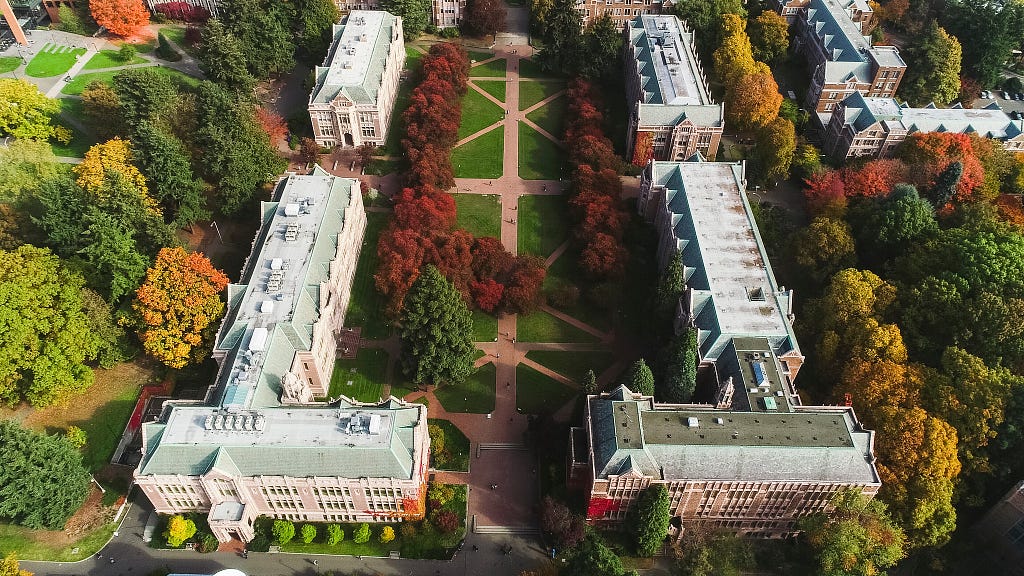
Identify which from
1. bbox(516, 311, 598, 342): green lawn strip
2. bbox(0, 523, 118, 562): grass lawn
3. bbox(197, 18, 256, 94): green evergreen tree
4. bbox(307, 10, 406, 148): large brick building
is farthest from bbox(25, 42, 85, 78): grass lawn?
bbox(516, 311, 598, 342): green lawn strip

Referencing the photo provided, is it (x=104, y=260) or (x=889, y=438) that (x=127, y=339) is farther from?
(x=889, y=438)

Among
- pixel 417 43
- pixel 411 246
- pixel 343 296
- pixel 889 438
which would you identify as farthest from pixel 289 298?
pixel 417 43

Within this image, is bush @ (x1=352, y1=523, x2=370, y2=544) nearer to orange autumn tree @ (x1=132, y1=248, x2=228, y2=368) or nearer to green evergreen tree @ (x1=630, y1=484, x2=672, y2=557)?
green evergreen tree @ (x1=630, y1=484, x2=672, y2=557)

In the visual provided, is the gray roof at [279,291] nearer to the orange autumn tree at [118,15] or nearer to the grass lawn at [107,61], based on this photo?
the grass lawn at [107,61]

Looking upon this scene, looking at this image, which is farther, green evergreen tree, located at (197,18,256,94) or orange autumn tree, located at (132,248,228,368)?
green evergreen tree, located at (197,18,256,94)

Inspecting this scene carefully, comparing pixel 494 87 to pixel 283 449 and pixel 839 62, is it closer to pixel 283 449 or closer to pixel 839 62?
pixel 839 62

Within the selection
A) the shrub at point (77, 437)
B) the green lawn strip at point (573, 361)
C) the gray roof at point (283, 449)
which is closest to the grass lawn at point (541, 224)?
the green lawn strip at point (573, 361)
